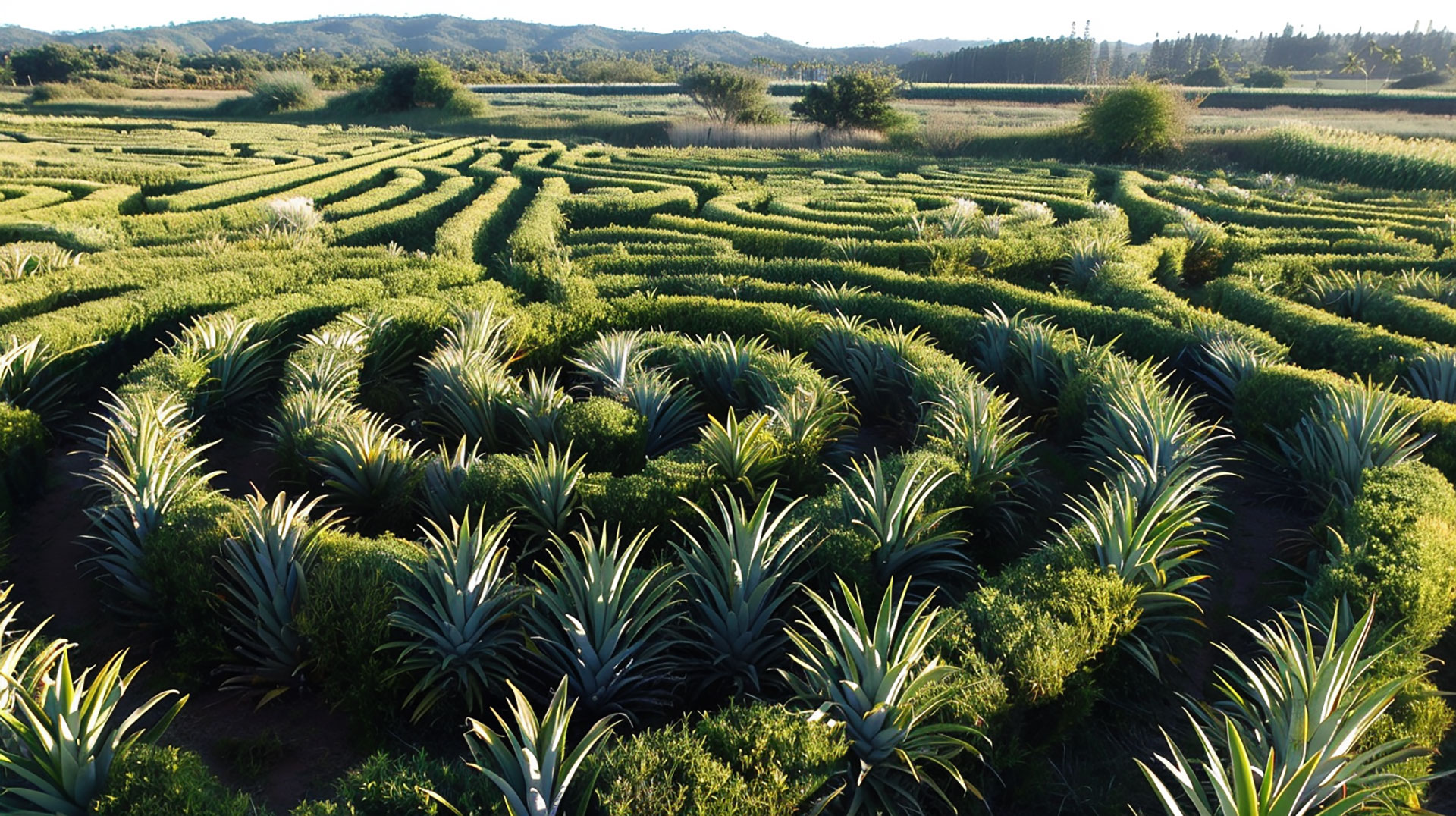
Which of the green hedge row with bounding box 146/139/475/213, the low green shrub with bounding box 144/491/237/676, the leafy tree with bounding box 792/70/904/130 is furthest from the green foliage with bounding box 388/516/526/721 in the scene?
the leafy tree with bounding box 792/70/904/130

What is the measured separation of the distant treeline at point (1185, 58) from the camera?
99.9 metres

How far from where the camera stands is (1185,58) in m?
127

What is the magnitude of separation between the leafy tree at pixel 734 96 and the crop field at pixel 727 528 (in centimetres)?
2674

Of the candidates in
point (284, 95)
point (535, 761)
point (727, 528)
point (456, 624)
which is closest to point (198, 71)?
point (284, 95)

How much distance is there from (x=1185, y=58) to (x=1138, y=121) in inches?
4844

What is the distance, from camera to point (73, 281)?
34.1 ft

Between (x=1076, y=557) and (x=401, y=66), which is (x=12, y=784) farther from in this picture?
(x=401, y=66)

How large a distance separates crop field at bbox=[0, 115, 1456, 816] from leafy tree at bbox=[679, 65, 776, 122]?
87.7ft

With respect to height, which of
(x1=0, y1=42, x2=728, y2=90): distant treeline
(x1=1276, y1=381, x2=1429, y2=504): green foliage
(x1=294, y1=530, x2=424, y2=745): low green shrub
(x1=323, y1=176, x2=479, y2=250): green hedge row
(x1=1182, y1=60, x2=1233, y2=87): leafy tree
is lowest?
(x1=294, y1=530, x2=424, y2=745): low green shrub

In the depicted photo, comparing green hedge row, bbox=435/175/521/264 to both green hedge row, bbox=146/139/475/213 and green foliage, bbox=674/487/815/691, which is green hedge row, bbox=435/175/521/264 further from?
green foliage, bbox=674/487/815/691

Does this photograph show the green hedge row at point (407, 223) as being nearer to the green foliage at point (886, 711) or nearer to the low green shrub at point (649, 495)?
the low green shrub at point (649, 495)

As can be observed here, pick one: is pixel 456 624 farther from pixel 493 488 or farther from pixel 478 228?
pixel 478 228

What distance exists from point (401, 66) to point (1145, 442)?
39.7 metres

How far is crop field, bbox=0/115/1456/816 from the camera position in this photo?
4.05 meters
